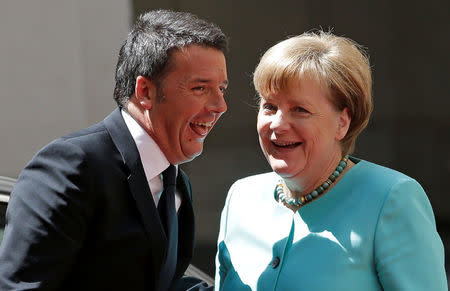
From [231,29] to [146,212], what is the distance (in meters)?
5.54

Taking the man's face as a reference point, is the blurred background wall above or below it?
below

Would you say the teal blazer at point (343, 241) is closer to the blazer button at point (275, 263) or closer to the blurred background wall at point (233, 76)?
the blazer button at point (275, 263)

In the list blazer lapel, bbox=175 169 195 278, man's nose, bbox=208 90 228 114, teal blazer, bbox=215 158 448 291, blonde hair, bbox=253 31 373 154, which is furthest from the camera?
blazer lapel, bbox=175 169 195 278

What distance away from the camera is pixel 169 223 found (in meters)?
2.51

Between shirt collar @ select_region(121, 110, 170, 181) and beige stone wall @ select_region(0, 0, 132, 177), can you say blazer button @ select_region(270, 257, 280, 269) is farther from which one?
beige stone wall @ select_region(0, 0, 132, 177)

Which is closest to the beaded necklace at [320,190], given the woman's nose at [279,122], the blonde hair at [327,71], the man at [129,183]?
the blonde hair at [327,71]

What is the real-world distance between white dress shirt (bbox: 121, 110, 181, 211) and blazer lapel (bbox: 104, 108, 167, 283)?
0.04 m

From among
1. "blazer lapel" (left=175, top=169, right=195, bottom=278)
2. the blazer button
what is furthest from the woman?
"blazer lapel" (left=175, top=169, right=195, bottom=278)

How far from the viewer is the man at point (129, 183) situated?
2240mm

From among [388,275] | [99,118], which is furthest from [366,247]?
[99,118]

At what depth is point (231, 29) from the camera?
7.79 m

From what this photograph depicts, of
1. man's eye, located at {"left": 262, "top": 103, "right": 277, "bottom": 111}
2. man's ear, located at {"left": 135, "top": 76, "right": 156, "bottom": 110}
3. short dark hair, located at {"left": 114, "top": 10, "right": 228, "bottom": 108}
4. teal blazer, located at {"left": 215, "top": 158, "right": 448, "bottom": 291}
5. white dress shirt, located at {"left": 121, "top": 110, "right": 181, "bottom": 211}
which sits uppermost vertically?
short dark hair, located at {"left": 114, "top": 10, "right": 228, "bottom": 108}

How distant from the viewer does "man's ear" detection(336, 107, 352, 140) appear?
99.5 inches

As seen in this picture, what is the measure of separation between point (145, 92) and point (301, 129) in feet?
1.64
